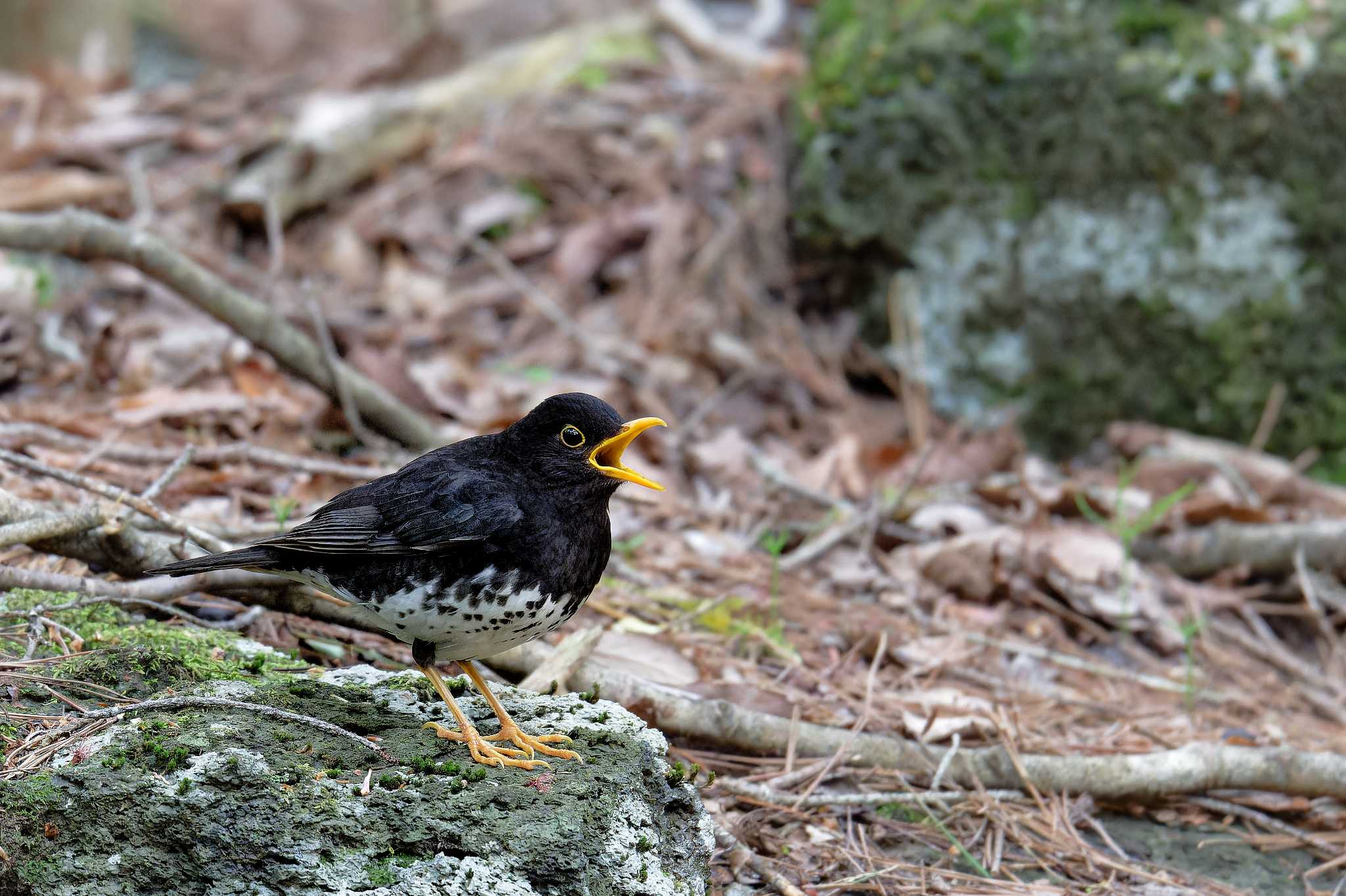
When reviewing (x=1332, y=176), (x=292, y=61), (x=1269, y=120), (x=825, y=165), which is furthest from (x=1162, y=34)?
(x=292, y=61)

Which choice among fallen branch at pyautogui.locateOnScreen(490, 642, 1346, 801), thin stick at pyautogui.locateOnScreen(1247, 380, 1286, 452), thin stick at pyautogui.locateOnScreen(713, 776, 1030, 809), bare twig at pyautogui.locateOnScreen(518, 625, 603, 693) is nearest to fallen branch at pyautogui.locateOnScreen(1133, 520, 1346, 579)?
thin stick at pyautogui.locateOnScreen(1247, 380, 1286, 452)

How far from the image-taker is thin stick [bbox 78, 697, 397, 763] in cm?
255

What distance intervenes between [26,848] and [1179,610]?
4275 mm

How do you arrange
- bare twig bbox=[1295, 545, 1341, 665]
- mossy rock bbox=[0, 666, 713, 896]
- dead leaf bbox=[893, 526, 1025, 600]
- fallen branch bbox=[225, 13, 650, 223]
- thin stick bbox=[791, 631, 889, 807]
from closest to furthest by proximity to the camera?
1. mossy rock bbox=[0, 666, 713, 896]
2. thin stick bbox=[791, 631, 889, 807]
3. dead leaf bbox=[893, 526, 1025, 600]
4. bare twig bbox=[1295, 545, 1341, 665]
5. fallen branch bbox=[225, 13, 650, 223]

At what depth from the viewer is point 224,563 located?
281cm

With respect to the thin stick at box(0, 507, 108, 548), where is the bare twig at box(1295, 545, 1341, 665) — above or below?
below

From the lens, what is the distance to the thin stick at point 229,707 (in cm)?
255

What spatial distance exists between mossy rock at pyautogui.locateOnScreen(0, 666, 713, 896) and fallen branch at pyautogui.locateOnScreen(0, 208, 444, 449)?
2.09 metres

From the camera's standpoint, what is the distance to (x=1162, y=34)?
6086mm

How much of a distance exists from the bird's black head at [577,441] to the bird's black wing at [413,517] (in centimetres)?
14

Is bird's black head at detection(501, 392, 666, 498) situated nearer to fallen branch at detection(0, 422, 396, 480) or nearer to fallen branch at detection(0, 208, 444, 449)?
fallen branch at detection(0, 422, 396, 480)

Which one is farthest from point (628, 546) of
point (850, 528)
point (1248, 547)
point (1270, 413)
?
point (1270, 413)

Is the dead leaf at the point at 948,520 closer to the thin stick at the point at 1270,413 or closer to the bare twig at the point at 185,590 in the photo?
the thin stick at the point at 1270,413

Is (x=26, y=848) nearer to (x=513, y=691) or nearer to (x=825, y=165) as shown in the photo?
(x=513, y=691)
